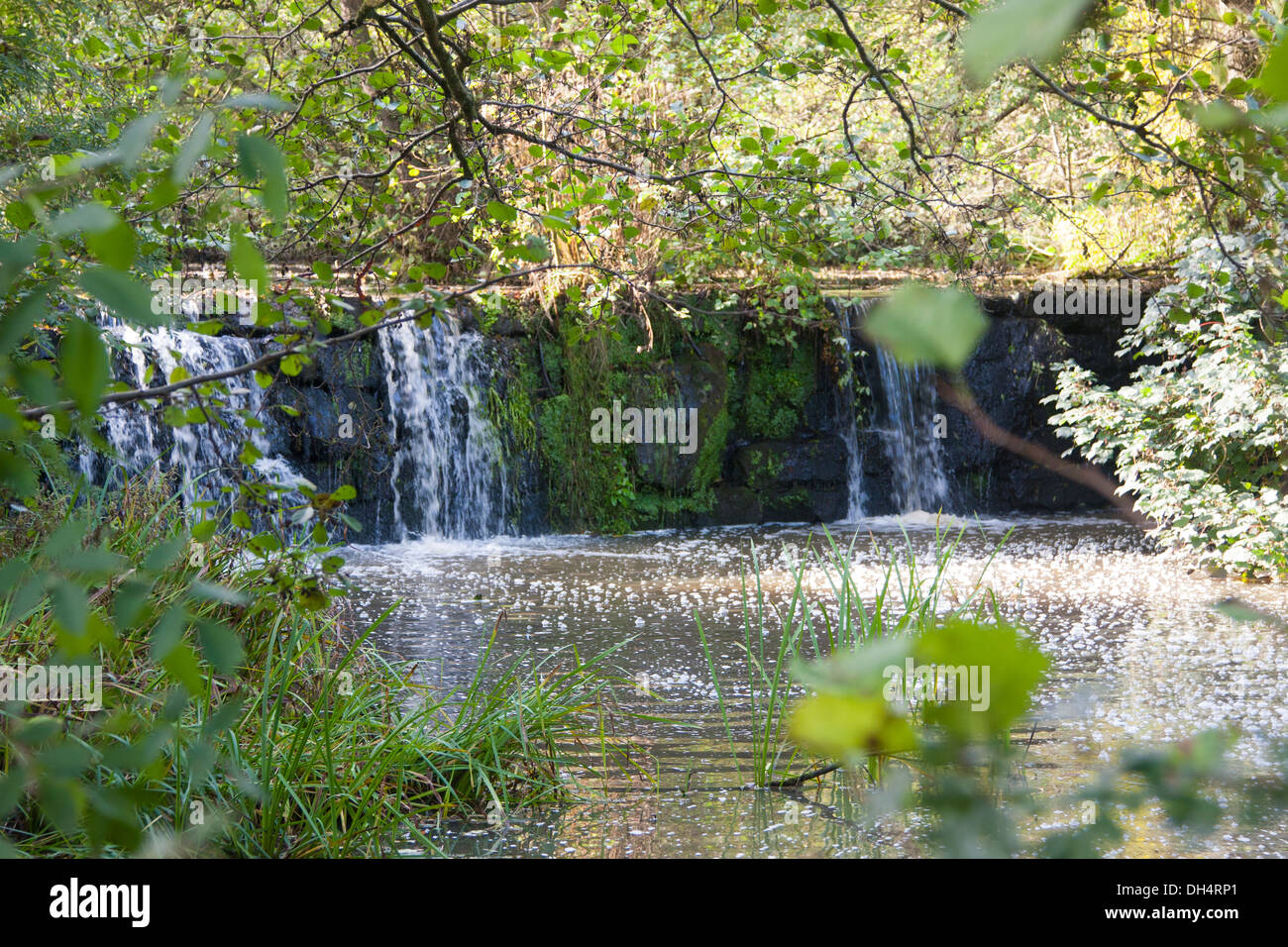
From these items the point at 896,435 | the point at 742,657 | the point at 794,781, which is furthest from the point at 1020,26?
the point at 896,435

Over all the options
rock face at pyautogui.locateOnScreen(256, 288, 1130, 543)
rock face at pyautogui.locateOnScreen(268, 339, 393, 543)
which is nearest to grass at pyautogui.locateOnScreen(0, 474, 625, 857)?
rock face at pyautogui.locateOnScreen(268, 339, 393, 543)

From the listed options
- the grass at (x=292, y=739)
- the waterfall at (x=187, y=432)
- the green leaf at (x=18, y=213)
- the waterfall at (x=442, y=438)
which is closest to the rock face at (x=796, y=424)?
the waterfall at (x=442, y=438)

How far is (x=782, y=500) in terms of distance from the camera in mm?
12031

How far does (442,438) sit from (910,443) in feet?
18.1

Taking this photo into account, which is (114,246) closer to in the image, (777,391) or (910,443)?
(777,391)

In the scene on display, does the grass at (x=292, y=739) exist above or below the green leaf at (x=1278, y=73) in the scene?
below

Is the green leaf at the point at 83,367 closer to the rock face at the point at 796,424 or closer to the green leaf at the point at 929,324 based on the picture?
the green leaf at the point at 929,324

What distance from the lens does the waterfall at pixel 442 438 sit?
419 inches

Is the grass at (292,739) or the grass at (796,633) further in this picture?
the grass at (796,633)

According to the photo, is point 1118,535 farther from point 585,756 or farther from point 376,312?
point 376,312

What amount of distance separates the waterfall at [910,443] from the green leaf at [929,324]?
1220 cm

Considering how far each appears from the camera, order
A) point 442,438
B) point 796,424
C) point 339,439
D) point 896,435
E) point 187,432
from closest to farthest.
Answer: point 187,432 → point 339,439 → point 442,438 → point 796,424 → point 896,435

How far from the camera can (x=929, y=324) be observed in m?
0.48
